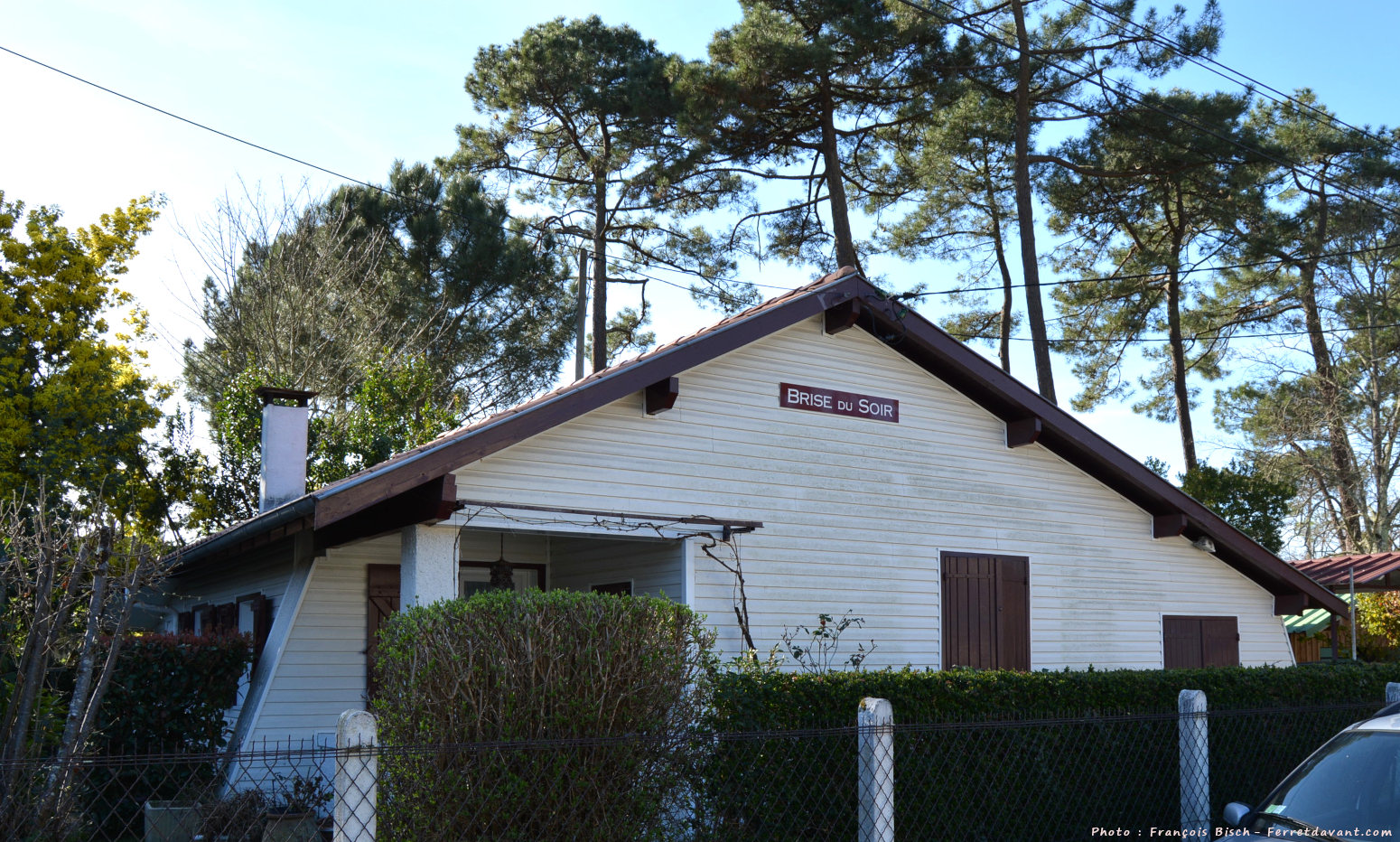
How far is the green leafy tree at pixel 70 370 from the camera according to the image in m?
17.5

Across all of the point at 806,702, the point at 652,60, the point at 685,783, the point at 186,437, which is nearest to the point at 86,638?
the point at 685,783

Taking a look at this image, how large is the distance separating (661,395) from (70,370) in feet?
41.7

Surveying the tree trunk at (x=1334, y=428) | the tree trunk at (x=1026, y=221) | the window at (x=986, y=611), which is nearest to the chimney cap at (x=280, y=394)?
the window at (x=986, y=611)

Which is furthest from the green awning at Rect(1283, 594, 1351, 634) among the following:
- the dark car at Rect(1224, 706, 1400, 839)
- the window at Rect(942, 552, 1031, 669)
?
the dark car at Rect(1224, 706, 1400, 839)

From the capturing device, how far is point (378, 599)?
11.0 metres

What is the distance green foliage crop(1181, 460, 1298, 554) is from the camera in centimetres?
2212

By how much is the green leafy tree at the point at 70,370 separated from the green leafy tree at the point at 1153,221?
60.5 ft

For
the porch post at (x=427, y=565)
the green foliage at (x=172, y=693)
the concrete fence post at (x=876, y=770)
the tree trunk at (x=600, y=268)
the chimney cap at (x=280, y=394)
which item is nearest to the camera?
the concrete fence post at (x=876, y=770)

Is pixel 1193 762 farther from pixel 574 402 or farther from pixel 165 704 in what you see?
pixel 165 704

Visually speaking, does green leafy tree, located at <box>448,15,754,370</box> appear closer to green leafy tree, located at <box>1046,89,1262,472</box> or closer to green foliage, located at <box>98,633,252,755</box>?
green leafy tree, located at <box>1046,89,1262,472</box>

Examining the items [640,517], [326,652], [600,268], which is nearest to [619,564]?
[640,517]

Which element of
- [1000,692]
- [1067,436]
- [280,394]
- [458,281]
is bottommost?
[1000,692]

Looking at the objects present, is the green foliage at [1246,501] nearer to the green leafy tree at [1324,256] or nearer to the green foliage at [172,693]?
the green leafy tree at [1324,256]

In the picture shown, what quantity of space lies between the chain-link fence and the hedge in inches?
0.6
